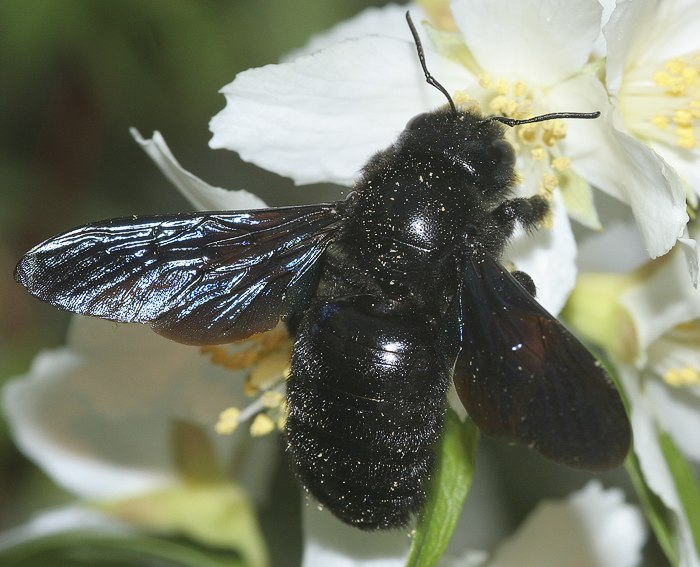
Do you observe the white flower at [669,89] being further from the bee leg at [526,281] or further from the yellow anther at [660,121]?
the bee leg at [526,281]

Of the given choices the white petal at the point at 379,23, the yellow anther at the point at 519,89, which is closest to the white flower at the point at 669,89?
the yellow anther at the point at 519,89

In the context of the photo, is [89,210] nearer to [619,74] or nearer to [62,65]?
[62,65]

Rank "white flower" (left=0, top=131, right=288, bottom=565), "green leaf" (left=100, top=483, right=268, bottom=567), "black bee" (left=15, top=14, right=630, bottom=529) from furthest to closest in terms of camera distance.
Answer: "green leaf" (left=100, top=483, right=268, bottom=567)
"white flower" (left=0, top=131, right=288, bottom=565)
"black bee" (left=15, top=14, right=630, bottom=529)

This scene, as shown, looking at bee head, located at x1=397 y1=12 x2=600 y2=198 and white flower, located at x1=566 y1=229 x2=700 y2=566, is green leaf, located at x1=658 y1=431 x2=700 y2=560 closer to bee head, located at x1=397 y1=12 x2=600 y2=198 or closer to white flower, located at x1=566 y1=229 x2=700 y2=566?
white flower, located at x1=566 y1=229 x2=700 y2=566

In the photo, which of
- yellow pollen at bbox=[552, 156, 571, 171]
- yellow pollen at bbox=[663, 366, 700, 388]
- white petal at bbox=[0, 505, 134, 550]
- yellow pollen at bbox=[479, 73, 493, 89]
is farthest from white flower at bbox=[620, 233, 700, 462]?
white petal at bbox=[0, 505, 134, 550]

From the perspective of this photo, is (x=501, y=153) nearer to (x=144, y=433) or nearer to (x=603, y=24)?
(x=603, y=24)

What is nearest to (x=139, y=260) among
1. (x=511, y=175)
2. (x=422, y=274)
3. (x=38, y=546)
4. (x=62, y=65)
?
(x=422, y=274)

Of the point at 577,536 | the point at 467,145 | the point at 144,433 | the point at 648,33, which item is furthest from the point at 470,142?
the point at 144,433

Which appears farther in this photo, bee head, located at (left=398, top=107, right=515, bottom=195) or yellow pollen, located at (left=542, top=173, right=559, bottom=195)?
yellow pollen, located at (left=542, top=173, right=559, bottom=195)
